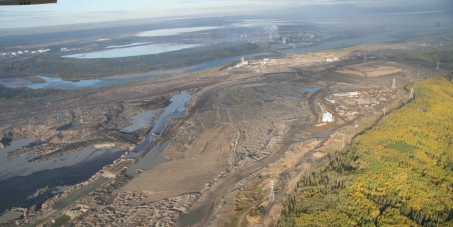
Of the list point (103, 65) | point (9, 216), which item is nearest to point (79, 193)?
point (9, 216)

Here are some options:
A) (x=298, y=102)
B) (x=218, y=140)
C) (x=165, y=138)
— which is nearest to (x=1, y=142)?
(x=165, y=138)

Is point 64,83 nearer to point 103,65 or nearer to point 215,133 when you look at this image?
point 103,65

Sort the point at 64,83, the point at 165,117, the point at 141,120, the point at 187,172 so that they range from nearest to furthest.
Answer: the point at 187,172, the point at 141,120, the point at 165,117, the point at 64,83

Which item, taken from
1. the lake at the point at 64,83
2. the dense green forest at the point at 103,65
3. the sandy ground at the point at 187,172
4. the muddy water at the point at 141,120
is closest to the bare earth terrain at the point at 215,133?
the sandy ground at the point at 187,172

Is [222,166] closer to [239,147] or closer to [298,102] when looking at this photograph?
[239,147]

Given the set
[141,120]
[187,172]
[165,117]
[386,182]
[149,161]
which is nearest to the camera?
[386,182]

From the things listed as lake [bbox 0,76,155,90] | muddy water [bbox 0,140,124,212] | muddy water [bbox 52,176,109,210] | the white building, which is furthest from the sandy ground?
lake [bbox 0,76,155,90]

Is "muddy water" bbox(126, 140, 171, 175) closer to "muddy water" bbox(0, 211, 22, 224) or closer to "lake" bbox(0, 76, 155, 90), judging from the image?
"muddy water" bbox(0, 211, 22, 224)

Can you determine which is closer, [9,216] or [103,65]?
[9,216]
